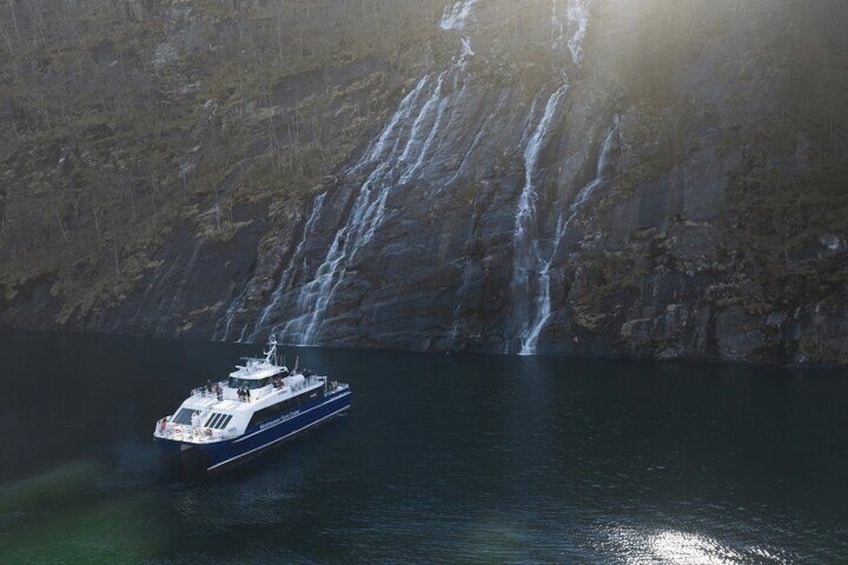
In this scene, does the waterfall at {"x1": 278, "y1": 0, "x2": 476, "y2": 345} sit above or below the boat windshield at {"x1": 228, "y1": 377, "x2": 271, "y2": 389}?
above

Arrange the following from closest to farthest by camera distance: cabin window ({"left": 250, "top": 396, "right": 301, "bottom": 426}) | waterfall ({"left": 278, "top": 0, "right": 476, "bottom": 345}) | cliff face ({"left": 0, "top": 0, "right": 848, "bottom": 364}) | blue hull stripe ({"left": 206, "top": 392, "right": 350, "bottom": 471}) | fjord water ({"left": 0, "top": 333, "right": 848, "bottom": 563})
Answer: fjord water ({"left": 0, "top": 333, "right": 848, "bottom": 563}), blue hull stripe ({"left": 206, "top": 392, "right": 350, "bottom": 471}), cabin window ({"left": 250, "top": 396, "right": 301, "bottom": 426}), cliff face ({"left": 0, "top": 0, "right": 848, "bottom": 364}), waterfall ({"left": 278, "top": 0, "right": 476, "bottom": 345})

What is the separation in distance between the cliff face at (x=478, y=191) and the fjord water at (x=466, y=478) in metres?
18.8

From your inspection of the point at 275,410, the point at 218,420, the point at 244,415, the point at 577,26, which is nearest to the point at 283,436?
the point at 275,410

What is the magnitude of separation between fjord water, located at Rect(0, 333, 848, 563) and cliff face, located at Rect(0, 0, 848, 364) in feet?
61.8

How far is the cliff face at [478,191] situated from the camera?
97.4 metres

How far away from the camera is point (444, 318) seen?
344 ft

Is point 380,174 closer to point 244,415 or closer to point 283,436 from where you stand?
point 283,436

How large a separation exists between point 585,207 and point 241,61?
96.9 meters

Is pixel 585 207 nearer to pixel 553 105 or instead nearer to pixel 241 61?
pixel 553 105

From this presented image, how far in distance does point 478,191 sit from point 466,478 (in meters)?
68.4

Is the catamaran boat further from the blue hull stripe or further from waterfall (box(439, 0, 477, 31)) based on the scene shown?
waterfall (box(439, 0, 477, 31))

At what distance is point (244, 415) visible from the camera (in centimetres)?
5650

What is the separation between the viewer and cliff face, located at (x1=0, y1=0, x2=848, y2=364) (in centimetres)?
9744

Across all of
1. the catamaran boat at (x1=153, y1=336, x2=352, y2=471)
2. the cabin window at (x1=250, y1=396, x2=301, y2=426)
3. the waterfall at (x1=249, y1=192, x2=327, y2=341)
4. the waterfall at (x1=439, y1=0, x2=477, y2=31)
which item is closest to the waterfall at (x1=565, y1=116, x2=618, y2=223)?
the waterfall at (x1=249, y1=192, x2=327, y2=341)
